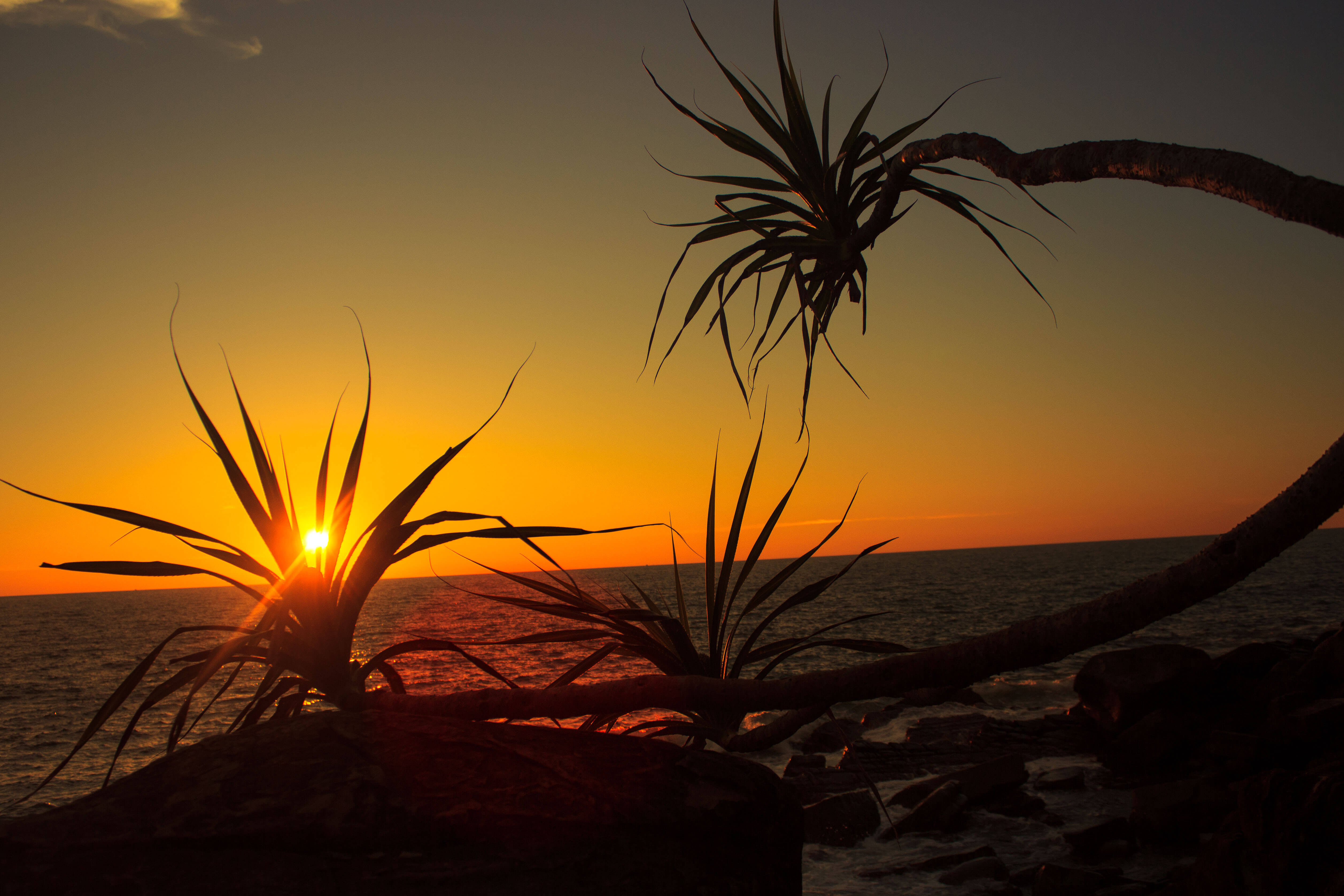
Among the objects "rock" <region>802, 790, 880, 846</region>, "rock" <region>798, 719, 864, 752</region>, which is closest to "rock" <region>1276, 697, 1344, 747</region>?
"rock" <region>802, 790, 880, 846</region>

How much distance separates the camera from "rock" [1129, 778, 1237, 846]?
6.75 metres

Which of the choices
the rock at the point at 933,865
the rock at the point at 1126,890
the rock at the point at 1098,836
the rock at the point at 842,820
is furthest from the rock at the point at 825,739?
the rock at the point at 1126,890

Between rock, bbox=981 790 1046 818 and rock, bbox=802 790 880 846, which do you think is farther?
rock, bbox=981 790 1046 818

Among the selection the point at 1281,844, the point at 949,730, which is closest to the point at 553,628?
the point at 949,730

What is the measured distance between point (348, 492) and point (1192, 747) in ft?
35.5

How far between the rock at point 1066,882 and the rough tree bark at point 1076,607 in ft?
16.2

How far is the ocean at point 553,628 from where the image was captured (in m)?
16.5

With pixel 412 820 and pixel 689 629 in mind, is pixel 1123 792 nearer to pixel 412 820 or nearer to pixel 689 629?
pixel 689 629

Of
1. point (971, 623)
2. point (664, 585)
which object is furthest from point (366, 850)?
point (664, 585)

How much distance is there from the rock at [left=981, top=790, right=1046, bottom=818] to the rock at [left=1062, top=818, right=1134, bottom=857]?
1.33 meters

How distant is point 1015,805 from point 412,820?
851 cm

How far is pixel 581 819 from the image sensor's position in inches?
83.5

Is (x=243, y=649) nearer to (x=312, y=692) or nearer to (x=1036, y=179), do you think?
(x=312, y=692)

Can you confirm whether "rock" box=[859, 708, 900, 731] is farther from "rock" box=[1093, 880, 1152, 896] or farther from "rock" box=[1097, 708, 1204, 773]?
"rock" box=[1093, 880, 1152, 896]
